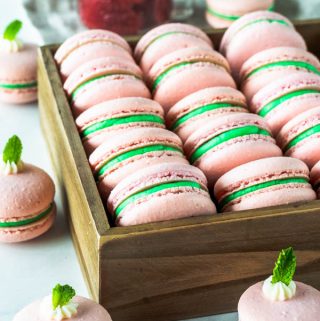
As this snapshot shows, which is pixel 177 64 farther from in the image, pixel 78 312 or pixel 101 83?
pixel 78 312

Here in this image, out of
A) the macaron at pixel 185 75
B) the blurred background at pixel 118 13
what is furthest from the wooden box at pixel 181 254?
the blurred background at pixel 118 13

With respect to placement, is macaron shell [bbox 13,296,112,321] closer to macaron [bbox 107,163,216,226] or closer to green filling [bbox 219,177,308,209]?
macaron [bbox 107,163,216,226]

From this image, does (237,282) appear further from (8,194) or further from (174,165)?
(8,194)

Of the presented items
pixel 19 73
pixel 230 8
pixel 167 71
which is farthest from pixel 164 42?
pixel 230 8

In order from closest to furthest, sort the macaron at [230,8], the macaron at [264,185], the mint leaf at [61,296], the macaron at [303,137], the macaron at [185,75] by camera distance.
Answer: the mint leaf at [61,296] < the macaron at [264,185] < the macaron at [303,137] < the macaron at [185,75] < the macaron at [230,8]

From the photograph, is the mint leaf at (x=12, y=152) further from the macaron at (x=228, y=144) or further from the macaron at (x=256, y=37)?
the macaron at (x=256, y=37)
